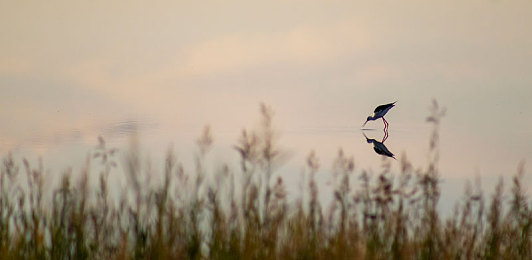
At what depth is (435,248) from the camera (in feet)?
12.9

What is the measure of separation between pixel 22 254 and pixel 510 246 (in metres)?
3.27

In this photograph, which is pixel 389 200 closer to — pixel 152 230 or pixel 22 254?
pixel 152 230

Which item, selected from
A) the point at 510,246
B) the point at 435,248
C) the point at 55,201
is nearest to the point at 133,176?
the point at 55,201

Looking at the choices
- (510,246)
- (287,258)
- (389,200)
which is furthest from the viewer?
(510,246)

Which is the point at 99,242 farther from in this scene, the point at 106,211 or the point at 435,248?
the point at 435,248

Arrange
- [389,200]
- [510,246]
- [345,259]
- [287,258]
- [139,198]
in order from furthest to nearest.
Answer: [510,246] → [389,200] → [139,198] → [287,258] → [345,259]

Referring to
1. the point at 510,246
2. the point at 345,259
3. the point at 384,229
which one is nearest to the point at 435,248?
the point at 384,229

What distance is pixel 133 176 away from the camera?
3.36 m

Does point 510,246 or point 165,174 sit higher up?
point 165,174

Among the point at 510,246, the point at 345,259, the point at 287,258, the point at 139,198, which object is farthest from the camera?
the point at 510,246

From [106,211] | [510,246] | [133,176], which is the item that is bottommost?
[510,246]

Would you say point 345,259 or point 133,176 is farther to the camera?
point 133,176

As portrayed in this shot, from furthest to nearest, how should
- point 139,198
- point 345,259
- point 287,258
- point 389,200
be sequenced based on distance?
point 389,200 → point 139,198 → point 287,258 → point 345,259

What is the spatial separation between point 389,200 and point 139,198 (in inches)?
60.1
